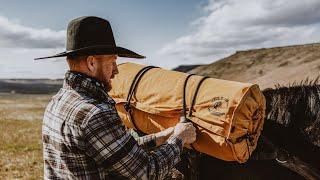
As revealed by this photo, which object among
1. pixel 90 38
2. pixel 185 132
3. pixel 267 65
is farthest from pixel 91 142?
pixel 267 65

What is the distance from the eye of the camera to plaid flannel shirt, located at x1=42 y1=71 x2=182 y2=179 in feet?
10.2

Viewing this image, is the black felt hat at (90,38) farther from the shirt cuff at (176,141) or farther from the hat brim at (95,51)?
the shirt cuff at (176,141)

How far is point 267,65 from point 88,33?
105 ft

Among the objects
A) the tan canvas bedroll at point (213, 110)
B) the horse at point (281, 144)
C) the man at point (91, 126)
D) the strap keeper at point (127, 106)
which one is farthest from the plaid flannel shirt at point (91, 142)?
the strap keeper at point (127, 106)

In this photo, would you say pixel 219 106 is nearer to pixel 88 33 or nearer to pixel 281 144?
pixel 281 144

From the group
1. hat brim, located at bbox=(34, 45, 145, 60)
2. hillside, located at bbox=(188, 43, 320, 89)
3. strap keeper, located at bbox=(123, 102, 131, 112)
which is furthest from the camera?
hillside, located at bbox=(188, 43, 320, 89)

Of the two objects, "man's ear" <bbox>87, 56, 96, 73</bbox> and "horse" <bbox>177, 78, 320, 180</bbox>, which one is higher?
"man's ear" <bbox>87, 56, 96, 73</bbox>

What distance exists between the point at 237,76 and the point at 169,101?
3014 cm

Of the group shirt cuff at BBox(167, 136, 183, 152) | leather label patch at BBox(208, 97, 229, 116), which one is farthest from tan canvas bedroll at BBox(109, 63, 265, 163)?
shirt cuff at BBox(167, 136, 183, 152)

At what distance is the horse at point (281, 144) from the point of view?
493cm

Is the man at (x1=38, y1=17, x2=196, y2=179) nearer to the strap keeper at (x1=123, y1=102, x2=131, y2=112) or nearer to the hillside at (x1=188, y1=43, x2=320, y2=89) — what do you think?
the strap keeper at (x1=123, y1=102, x2=131, y2=112)

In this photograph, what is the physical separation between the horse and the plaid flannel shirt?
1.73 m

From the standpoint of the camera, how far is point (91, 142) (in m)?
3.09

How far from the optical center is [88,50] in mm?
3234
